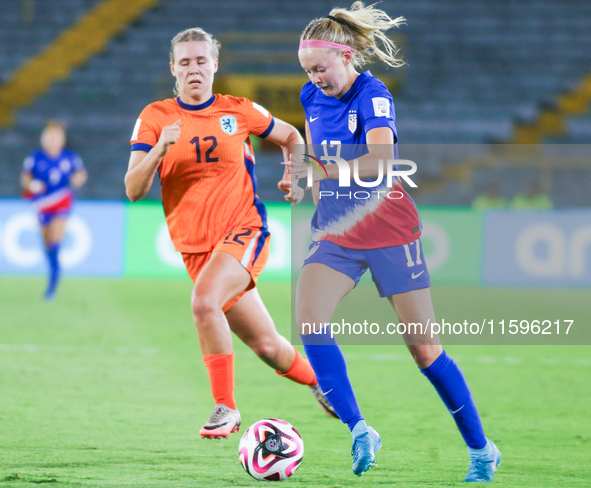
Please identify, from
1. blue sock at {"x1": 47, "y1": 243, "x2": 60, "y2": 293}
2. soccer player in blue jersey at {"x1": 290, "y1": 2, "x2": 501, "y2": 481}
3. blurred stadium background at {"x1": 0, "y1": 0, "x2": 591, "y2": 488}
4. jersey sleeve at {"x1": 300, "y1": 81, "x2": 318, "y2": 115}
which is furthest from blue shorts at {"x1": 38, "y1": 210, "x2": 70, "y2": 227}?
soccer player in blue jersey at {"x1": 290, "y1": 2, "x2": 501, "y2": 481}

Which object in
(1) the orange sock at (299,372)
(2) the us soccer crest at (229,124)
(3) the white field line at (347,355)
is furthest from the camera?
(3) the white field line at (347,355)

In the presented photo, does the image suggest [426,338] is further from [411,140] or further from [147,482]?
[411,140]

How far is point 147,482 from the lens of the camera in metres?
3.48

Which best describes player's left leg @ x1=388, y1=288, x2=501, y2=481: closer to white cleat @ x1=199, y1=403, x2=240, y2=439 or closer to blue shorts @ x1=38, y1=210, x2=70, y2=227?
white cleat @ x1=199, y1=403, x2=240, y2=439

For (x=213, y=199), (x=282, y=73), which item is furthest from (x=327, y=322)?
(x=282, y=73)

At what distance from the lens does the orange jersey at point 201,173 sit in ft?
13.6

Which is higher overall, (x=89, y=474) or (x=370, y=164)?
(x=370, y=164)

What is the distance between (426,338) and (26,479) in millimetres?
1674

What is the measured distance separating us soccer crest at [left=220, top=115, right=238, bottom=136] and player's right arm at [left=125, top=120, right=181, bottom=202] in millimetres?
320

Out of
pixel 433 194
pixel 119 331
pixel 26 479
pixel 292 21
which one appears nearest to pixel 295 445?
pixel 26 479

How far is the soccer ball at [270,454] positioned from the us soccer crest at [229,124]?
1442 millimetres

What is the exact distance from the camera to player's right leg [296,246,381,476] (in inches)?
139

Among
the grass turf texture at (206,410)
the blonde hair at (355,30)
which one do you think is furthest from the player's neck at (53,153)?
the blonde hair at (355,30)

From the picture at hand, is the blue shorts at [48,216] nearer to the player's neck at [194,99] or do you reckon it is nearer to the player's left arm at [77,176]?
the player's left arm at [77,176]
